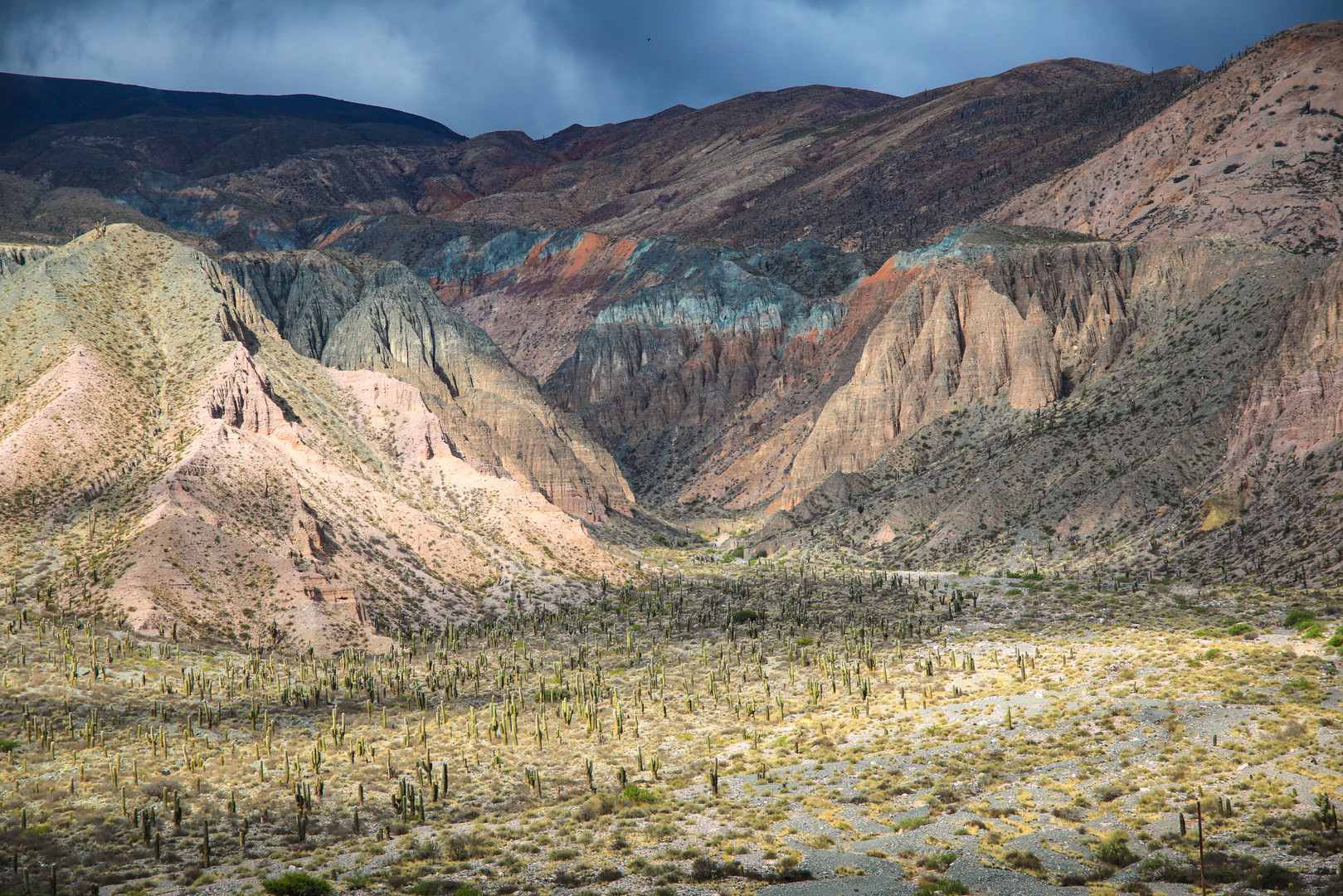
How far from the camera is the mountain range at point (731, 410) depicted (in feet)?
218

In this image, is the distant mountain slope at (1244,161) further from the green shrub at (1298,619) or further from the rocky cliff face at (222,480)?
the rocky cliff face at (222,480)

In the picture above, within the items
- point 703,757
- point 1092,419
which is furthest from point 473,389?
point 703,757

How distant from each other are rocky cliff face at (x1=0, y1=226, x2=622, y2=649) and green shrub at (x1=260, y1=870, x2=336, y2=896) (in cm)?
3334

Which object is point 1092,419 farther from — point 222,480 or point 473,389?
point 222,480

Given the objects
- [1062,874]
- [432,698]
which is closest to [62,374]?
[432,698]

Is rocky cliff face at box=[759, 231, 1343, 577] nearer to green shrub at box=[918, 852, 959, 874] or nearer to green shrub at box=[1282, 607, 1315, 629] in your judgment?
green shrub at box=[1282, 607, 1315, 629]

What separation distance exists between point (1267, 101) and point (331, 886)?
13407 cm

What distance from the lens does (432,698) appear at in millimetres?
53562

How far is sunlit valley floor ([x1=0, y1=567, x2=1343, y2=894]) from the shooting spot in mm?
29031

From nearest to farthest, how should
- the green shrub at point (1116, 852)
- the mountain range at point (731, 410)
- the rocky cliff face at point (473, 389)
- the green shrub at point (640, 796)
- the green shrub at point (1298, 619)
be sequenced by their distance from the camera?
the green shrub at point (1116, 852)
the green shrub at point (640, 796)
the green shrub at point (1298, 619)
the mountain range at point (731, 410)
the rocky cliff face at point (473, 389)

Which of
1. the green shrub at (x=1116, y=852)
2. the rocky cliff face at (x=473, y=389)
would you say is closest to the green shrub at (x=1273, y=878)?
the green shrub at (x=1116, y=852)

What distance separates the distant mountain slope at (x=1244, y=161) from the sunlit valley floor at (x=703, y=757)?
5928 cm

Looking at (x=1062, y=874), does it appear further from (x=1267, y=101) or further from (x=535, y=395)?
(x=1267, y=101)

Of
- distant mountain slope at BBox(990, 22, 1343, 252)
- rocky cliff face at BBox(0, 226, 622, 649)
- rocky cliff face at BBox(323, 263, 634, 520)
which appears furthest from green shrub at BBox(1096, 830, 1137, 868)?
distant mountain slope at BBox(990, 22, 1343, 252)
